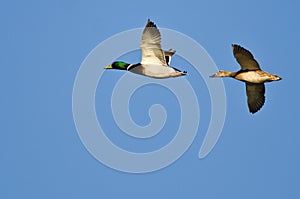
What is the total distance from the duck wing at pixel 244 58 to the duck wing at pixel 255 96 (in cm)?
111

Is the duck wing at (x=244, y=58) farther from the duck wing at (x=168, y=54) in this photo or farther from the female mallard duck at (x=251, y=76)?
the duck wing at (x=168, y=54)

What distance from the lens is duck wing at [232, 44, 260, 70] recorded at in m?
28.9

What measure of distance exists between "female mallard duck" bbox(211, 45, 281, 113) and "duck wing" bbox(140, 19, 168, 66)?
1.94 metres

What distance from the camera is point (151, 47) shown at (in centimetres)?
2842

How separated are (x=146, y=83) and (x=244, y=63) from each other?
13.5ft

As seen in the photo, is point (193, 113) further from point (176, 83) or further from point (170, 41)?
point (170, 41)

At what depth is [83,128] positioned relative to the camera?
111 feet

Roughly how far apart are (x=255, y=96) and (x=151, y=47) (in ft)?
12.7

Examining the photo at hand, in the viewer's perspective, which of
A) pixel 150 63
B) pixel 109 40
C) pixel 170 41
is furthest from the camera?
pixel 109 40

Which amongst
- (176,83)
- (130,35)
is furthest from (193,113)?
(130,35)

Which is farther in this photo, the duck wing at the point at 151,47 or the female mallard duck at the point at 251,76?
the female mallard duck at the point at 251,76

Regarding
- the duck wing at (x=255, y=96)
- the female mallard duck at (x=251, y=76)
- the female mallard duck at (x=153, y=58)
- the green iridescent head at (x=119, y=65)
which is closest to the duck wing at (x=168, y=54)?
the female mallard duck at (x=153, y=58)

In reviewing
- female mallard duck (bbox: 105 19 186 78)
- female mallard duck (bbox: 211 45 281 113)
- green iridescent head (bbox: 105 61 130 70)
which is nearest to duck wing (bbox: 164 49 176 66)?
female mallard duck (bbox: 105 19 186 78)

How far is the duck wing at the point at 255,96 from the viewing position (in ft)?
100
